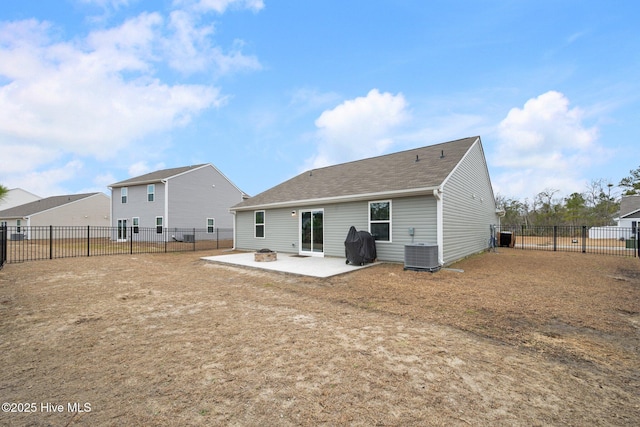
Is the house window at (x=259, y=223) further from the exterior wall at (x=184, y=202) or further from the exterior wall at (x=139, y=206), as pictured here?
the exterior wall at (x=139, y=206)

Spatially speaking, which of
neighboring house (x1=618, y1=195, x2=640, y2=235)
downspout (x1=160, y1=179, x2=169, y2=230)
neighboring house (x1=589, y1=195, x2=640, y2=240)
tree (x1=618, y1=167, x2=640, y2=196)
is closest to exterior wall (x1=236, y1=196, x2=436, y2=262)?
downspout (x1=160, y1=179, x2=169, y2=230)

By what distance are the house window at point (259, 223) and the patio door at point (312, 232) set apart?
279 centimetres

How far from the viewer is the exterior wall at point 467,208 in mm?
9133

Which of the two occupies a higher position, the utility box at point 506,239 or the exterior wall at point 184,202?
the exterior wall at point 184,202

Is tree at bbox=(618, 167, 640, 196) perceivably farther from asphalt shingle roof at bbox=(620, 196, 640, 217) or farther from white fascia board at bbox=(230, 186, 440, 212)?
white fascia board at bbox=(230, 186, 440, 212)

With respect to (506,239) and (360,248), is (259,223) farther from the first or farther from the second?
(506,239)

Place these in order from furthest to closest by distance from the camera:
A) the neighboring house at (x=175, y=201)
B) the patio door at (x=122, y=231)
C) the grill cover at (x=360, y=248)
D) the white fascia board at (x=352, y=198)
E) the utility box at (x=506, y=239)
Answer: the patio door at (x=122, y=231), the neighboring house at (x=175, y=201), the utility box at (x=506, y=239), the grill cover at (x=360, y=248), the white fascia board at (x=352, y=198)

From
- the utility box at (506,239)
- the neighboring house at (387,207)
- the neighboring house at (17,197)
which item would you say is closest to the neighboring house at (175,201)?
the neighboring house at (387,207)

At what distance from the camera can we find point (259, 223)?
14.2m

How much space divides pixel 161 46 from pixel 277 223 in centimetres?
829

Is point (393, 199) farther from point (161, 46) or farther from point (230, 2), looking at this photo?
point (161, 46)

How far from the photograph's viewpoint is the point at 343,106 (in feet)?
50.0

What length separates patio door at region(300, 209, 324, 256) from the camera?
11.4 m

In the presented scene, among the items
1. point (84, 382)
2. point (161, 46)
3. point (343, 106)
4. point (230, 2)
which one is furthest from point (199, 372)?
point (343, 106)
